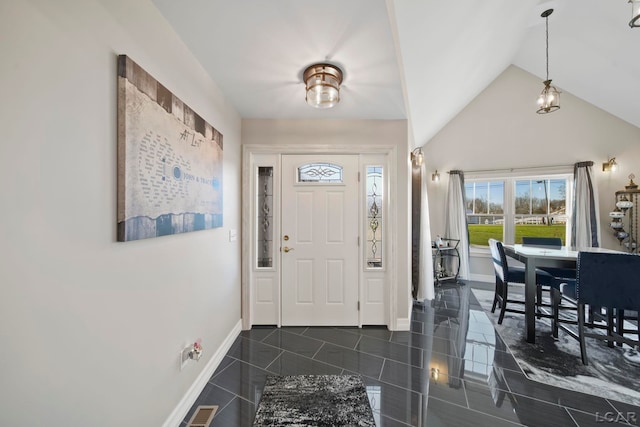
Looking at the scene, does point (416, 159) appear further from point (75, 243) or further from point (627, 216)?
point (75, 243)

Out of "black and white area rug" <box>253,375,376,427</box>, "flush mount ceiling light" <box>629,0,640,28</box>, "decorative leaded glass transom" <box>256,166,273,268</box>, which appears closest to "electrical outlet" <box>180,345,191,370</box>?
"black and white area rug" <box>253,375,376,427</box>

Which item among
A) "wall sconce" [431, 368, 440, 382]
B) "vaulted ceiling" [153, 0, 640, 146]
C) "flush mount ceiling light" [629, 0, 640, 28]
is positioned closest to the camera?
"vaulted ceiling" [153, 0, 640, 146]

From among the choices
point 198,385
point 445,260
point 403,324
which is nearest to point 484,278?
point 445,260

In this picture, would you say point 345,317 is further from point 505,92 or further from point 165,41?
point 505,92

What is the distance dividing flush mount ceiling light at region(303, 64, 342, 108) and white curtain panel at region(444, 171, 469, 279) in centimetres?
378

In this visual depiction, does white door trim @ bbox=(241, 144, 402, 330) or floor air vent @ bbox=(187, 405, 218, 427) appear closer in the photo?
floor air vent @ bbox=(187, 405, 218, 427)

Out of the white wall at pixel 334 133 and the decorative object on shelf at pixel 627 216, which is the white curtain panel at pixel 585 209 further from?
the white wall at pixel 334 133

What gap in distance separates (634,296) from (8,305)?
3672 mm

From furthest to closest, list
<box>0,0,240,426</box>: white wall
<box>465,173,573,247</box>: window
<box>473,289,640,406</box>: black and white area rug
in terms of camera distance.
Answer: <box>465,173,573,247</box>: window < <box>473,289,640,406</box>: black and white area rug < <box>0,0,240,426</box>: white wall

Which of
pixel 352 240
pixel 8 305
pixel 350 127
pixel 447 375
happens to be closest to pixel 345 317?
pixel 352 240

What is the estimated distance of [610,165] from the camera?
3.92 meters

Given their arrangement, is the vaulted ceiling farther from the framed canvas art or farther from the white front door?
the white front door

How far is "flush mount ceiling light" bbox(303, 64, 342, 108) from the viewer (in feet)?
6.14

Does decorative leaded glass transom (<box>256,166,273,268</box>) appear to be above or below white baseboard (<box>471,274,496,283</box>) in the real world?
above
